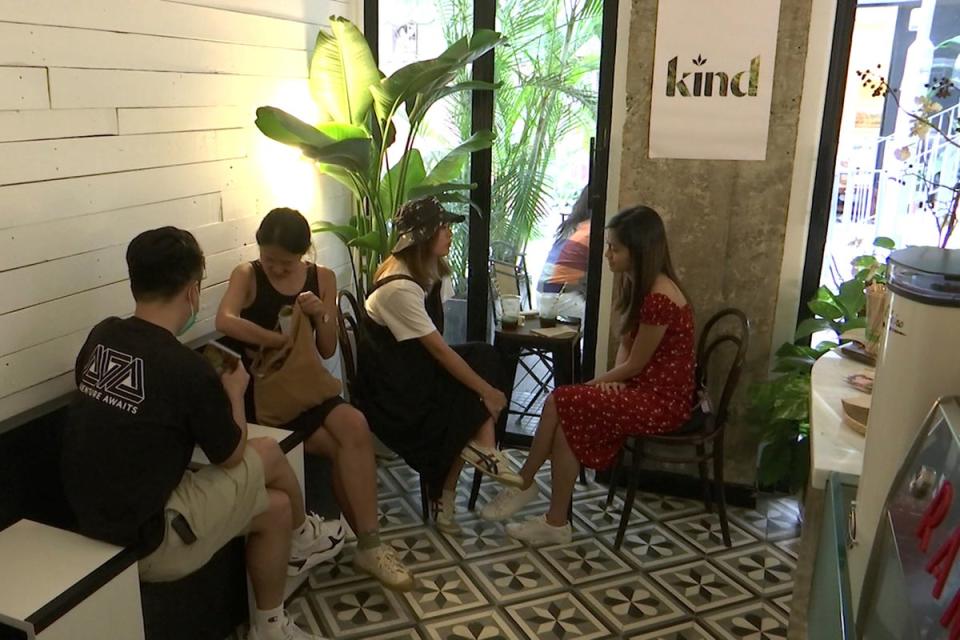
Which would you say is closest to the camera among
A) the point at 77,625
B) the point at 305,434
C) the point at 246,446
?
the point at 77,625

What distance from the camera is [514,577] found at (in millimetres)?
2799

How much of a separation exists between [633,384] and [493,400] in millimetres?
508

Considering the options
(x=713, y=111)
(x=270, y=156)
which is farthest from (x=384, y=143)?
(x=713, y=111)

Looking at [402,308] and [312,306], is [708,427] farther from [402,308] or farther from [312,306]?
[312,306]

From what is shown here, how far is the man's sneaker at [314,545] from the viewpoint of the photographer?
250 centimetres

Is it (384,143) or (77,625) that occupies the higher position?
(384,143)

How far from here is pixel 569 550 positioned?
2973 mm

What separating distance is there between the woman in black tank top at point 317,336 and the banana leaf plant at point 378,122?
0.49m

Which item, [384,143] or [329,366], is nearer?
[384,143]

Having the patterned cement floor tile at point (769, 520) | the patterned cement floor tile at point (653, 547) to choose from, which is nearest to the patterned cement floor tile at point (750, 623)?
the patterned cement floor tile at point (653, 547)

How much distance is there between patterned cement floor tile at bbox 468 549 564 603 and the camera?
8.89ft

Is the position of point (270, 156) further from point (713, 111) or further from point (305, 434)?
point (713, 111)

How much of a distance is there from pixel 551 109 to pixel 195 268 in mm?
1974

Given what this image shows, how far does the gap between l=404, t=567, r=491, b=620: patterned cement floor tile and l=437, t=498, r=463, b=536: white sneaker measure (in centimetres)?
23
